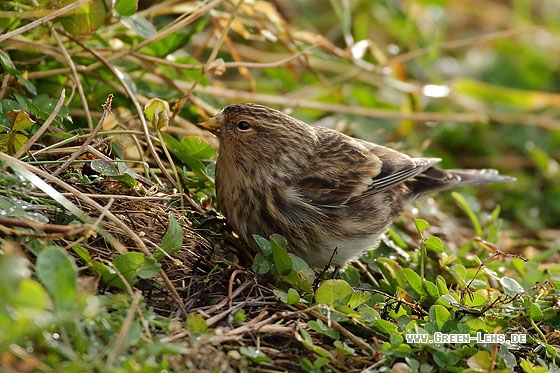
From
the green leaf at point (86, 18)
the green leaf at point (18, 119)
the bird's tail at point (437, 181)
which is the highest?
the green leaf at point (86, 18)

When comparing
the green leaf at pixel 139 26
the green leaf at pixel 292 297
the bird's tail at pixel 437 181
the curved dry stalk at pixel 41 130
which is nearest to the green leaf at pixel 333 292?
the green leaf at pixel 292 297

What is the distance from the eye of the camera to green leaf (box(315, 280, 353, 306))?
10.7 feet

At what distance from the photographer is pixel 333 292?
3268 mm

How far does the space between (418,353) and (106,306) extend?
1.28m

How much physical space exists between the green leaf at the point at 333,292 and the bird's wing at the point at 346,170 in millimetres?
681

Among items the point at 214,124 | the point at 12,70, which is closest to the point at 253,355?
the point at 214,124

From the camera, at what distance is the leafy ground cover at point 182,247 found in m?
2.59

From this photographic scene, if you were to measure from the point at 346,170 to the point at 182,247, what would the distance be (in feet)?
3.71

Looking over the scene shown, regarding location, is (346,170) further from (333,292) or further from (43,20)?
(43,20)

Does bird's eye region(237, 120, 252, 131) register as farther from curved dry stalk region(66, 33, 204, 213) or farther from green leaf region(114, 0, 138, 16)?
green leaf region(114, 0, 138, 16)

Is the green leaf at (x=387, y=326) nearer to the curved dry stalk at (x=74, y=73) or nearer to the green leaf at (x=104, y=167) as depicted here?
the green leaf at (x=104, y=167)

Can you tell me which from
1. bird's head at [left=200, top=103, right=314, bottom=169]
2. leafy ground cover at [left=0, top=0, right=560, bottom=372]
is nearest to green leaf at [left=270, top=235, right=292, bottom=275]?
leafy ground cover at [left=0, top=0, right=560, bottom=372]

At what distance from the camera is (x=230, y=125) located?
394cm

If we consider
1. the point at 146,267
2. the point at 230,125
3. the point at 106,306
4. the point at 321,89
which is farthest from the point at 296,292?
the point at 321,89
